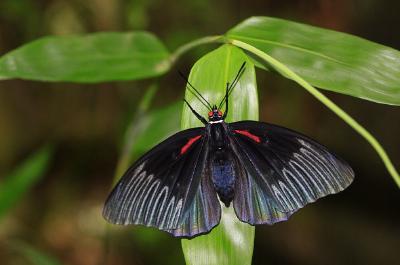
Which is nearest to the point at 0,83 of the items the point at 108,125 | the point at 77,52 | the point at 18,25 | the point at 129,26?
the point at 18,25

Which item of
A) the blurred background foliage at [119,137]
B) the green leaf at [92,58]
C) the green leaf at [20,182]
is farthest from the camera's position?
the blurred background foliage at [119,137]

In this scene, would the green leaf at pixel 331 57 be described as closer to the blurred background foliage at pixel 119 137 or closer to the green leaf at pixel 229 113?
the green leaf at pixel 229 113

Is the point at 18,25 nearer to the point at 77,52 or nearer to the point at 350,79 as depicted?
the point at 77,52

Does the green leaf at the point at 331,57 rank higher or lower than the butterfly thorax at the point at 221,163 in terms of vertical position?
higher

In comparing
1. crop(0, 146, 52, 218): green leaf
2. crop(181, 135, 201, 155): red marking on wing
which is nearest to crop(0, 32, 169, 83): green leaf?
crop(181, 135, 201, 155): red marking on wing

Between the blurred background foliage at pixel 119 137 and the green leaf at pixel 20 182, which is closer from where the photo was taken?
the green leaf at pixel 20 182

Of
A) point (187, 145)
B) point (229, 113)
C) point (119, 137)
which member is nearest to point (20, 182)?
point (119, 137)

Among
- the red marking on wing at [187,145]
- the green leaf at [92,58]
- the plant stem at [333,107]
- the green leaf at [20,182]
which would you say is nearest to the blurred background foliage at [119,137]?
the green leaf at [20,182]
